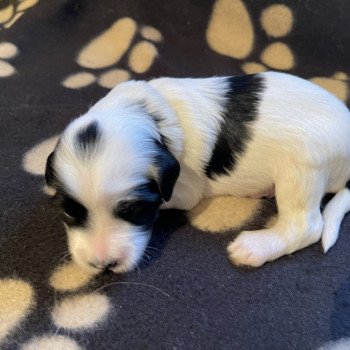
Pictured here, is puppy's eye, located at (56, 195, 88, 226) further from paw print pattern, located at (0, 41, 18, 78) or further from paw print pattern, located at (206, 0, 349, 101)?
paw print pattern, located at (206, 0, 349, 101)

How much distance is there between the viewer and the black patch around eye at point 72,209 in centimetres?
167

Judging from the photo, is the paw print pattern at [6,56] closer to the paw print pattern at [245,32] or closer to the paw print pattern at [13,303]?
the paw print pattern at [245,32]

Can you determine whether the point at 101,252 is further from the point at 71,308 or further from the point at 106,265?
the point at 71,308

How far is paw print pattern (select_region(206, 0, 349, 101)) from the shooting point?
3061mm

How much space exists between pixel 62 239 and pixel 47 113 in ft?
2.71

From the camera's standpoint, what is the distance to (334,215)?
6.75ft

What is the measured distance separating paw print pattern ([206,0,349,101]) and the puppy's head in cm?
145

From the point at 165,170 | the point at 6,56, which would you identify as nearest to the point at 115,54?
the point at 6,56

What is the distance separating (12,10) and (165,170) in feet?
7.29

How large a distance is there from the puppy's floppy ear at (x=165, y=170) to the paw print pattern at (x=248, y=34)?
4.61 feet

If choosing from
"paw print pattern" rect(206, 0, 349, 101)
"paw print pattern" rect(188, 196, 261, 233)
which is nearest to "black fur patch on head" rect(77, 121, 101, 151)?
"paw print pattern" rect(188, 196, 261, 233)

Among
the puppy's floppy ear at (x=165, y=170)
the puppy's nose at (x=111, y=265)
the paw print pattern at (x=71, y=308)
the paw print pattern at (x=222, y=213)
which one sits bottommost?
the paw print pattern at (x=222, y=213)

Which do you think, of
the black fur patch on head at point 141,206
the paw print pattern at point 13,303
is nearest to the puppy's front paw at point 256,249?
the black fur patch on head at point 141,206

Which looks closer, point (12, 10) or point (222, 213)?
point (222, 213)
